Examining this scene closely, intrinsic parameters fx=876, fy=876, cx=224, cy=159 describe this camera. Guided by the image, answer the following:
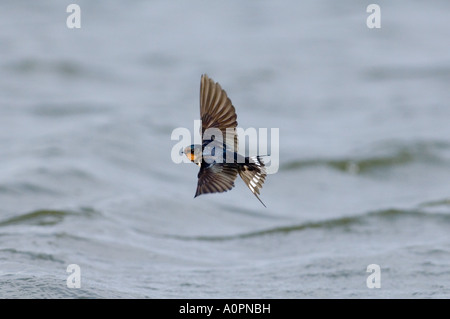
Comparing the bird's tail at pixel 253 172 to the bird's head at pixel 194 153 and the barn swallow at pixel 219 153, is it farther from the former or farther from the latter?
the bird's head at pixel 194 153

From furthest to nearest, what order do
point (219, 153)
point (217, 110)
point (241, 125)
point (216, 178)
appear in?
point (241, 125), point (217, 110), point (219, 153), point (216, 178)

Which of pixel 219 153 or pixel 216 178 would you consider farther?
pixel 219 153

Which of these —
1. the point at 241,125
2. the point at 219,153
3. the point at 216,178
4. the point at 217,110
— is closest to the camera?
the point at 216,178

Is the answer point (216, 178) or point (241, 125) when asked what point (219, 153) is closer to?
point (216, 178)

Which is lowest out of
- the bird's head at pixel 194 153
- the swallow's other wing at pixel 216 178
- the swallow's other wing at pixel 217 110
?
the swallow's other wing at pixel 216 178

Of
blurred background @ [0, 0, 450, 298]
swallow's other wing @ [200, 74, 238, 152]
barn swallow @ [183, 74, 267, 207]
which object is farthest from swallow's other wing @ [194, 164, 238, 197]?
blurred background @ [0, 0, 450, 298]

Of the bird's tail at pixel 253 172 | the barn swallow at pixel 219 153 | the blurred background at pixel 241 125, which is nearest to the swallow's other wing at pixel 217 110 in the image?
the barn swallow at pixel 219 153

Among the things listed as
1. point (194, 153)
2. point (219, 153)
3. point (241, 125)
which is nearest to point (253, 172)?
point (219, 153)
